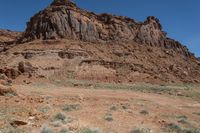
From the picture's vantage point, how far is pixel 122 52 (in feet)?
201

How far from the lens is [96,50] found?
195 feet

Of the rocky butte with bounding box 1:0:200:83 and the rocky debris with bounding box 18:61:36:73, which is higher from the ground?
the rocky butte with bounding box 1:0:200:83

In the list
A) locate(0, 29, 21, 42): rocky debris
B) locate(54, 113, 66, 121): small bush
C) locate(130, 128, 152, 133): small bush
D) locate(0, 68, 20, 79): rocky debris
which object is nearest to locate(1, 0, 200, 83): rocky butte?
locate(0, 68, 20, 79): rocky debris

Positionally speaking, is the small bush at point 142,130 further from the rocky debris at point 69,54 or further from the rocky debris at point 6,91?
the rocky debris at point 69,54

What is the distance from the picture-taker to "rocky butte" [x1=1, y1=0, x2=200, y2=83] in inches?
2034

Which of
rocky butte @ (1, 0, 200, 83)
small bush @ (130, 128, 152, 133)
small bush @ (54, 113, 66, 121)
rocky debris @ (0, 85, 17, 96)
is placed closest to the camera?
small bush @ (130, 128, 152, 133)

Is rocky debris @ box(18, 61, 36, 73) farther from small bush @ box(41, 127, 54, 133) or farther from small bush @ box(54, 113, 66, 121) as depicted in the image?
small bush @ box(41, 127, 54, 133)

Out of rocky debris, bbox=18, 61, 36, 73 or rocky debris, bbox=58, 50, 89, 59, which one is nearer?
rocky debris, bbox=18, 61, 36, 73

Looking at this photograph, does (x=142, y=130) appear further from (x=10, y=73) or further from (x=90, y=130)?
(x=10, y=73)

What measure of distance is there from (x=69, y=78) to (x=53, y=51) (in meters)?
9.16

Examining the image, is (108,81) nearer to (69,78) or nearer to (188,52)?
(69,78)

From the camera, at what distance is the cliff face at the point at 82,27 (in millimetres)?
63031

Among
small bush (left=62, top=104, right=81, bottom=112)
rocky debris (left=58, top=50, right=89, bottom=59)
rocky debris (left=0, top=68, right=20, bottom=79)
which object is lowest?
small bush (left=62, top=104, right=81, bottom=112)

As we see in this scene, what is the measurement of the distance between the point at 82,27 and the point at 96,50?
6740 millimetres
